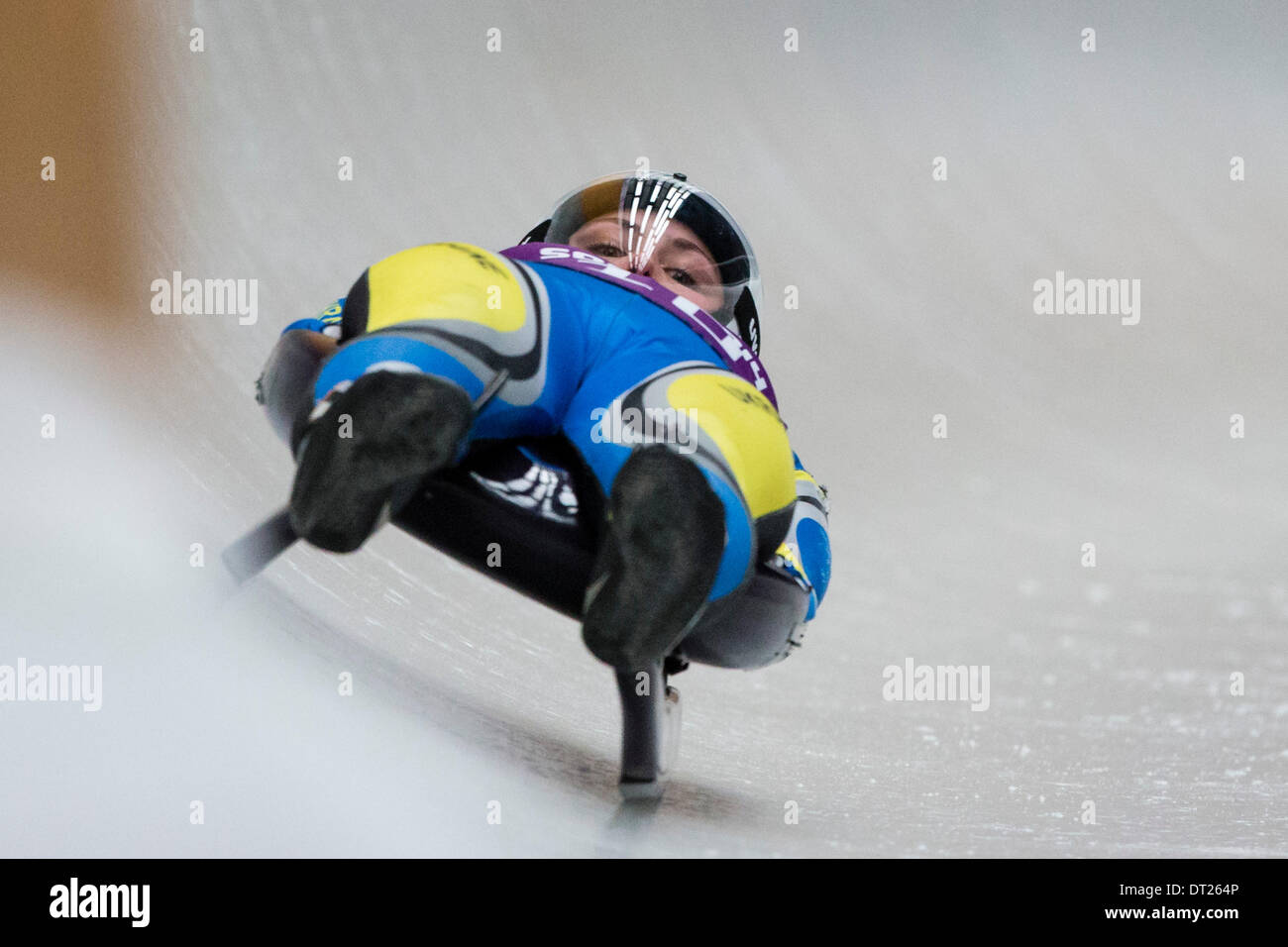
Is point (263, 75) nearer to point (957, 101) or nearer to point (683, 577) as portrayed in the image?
point (957, 101)

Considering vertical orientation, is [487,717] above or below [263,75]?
below

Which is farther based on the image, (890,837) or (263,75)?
(263,75)

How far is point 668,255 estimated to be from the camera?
172 cm

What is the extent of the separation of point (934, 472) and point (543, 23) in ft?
5.31

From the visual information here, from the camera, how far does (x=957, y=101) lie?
3873 millimetres

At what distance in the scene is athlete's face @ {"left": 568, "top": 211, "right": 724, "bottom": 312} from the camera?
5.58ft

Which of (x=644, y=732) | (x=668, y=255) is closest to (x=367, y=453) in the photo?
(x=644, y=732)

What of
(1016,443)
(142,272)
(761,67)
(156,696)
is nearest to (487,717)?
(156,696)
